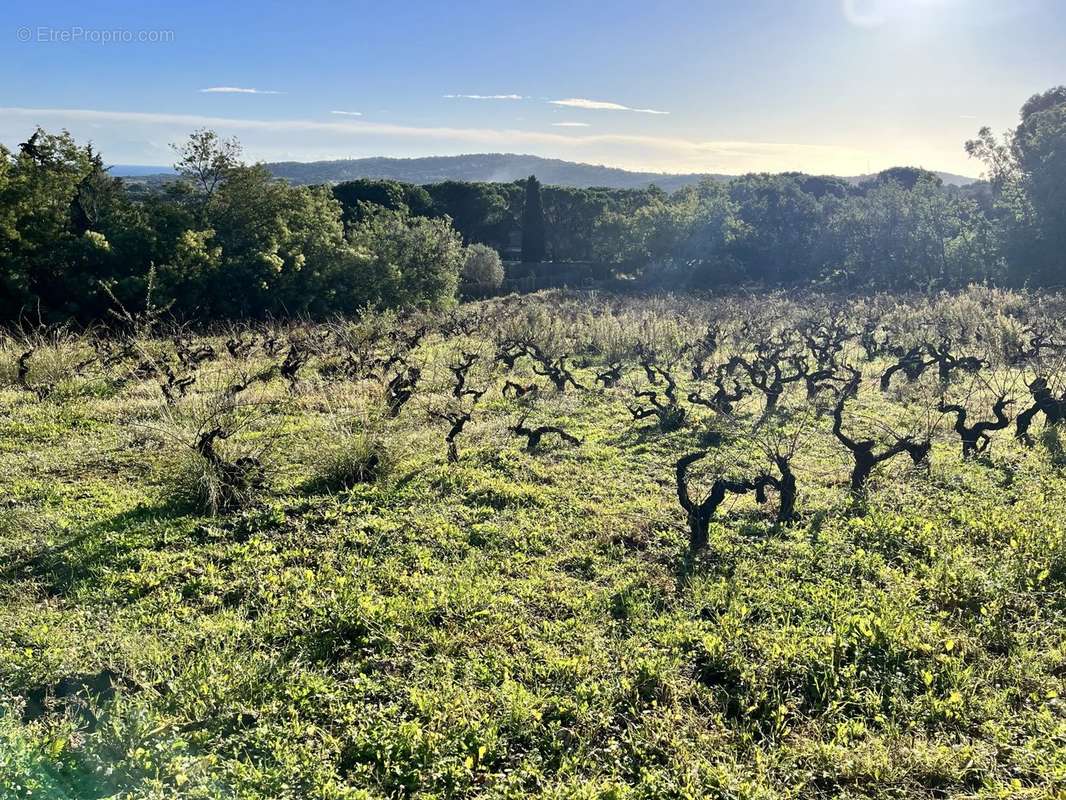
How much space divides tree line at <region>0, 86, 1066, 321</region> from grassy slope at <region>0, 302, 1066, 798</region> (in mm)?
4967

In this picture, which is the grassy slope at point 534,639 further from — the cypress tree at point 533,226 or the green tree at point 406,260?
the cypress tree at point 533,226

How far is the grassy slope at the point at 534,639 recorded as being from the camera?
2.73 metres

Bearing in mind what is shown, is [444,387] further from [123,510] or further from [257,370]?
[123,510]

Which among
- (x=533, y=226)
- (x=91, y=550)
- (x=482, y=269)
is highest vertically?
(x=533, y=226)

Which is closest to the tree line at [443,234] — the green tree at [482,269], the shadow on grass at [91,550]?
the green tree at [482,269]

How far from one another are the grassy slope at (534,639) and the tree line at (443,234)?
4967mm

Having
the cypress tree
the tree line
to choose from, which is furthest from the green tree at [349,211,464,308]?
the cypress tree

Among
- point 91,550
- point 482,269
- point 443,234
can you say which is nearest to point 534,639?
point 91,550

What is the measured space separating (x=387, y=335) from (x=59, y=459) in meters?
9.17

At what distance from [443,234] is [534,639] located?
68.7 feet

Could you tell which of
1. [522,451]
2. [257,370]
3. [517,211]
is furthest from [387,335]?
[517,211]

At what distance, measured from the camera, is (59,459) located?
6469 millimetres

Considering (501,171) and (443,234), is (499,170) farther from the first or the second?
(443,234)

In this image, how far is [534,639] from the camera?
11.9 feet
